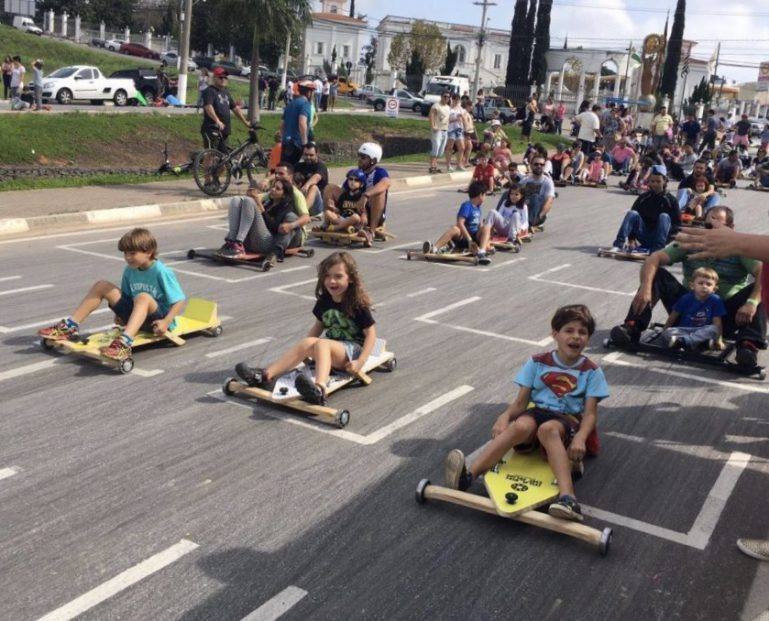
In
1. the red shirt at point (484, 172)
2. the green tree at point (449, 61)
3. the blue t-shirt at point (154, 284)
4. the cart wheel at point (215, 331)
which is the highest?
the green tree at point (449, 61)

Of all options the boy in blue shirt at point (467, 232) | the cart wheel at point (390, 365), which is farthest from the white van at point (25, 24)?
the cart wheel at point (390, 365)

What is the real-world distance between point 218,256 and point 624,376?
564cm

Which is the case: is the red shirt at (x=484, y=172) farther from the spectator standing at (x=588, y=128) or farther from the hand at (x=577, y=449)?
the hand at (x=577, y=449)

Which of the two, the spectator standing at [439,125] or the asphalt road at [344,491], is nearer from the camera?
the asphalt road at [344,491]

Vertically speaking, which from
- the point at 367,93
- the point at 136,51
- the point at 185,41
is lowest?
the point at 367,93

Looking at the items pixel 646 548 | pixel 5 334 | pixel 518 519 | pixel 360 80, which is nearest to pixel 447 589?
pixel 518 519

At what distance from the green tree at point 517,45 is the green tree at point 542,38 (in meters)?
1.10

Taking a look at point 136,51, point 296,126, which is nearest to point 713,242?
point 296,126

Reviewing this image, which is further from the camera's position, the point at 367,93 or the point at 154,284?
the point at 367,93

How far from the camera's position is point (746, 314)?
8117 millimetres

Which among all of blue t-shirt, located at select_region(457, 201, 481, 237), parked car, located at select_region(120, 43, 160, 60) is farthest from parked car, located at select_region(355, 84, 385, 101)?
Result: blue t-shirt, located at select_region(457, 201, 481, 237)

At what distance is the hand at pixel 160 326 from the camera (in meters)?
7.51

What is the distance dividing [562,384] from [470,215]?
7406 mm

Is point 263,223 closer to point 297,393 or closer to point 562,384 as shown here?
point 297,393
